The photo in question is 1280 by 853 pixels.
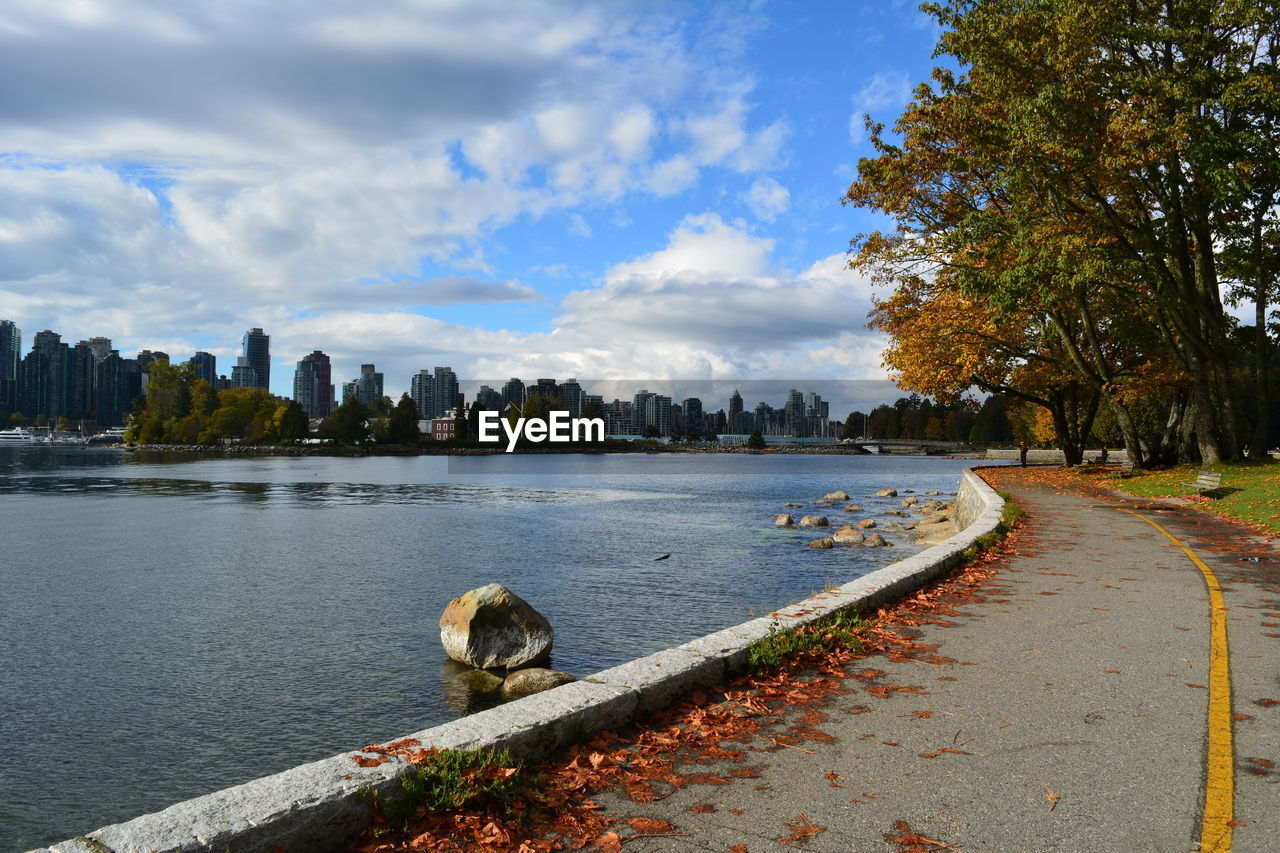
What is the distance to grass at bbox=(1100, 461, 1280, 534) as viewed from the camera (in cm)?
1975

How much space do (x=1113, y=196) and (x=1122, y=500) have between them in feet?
38.8

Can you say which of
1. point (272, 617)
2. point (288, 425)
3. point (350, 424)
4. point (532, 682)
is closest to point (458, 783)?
point (532, 682)

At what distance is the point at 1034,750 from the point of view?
5355 mm

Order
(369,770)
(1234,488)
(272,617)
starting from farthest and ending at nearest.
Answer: (1234,488)
(272,617)
(369,770)

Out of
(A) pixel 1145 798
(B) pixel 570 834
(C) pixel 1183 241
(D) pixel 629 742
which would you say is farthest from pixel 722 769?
(C) pixel 1183 241

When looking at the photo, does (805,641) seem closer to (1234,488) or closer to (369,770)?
(369,770)

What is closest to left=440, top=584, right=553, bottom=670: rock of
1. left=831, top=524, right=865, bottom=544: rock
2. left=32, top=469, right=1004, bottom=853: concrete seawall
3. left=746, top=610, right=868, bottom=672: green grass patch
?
left=32, top=469, right=1004, bottom=853: concrete seawall

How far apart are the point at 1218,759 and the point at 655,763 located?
3.40 metres

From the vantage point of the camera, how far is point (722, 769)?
16.7 ft

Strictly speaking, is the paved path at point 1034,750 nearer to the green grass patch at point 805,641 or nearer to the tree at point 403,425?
the green grass patch at point 805,641

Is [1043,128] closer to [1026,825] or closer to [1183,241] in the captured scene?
[1183,241]

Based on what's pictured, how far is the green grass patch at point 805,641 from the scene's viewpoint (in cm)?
722

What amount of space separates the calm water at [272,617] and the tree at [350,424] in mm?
133485

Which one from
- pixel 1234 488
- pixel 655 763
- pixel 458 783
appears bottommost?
pixel 655 763
